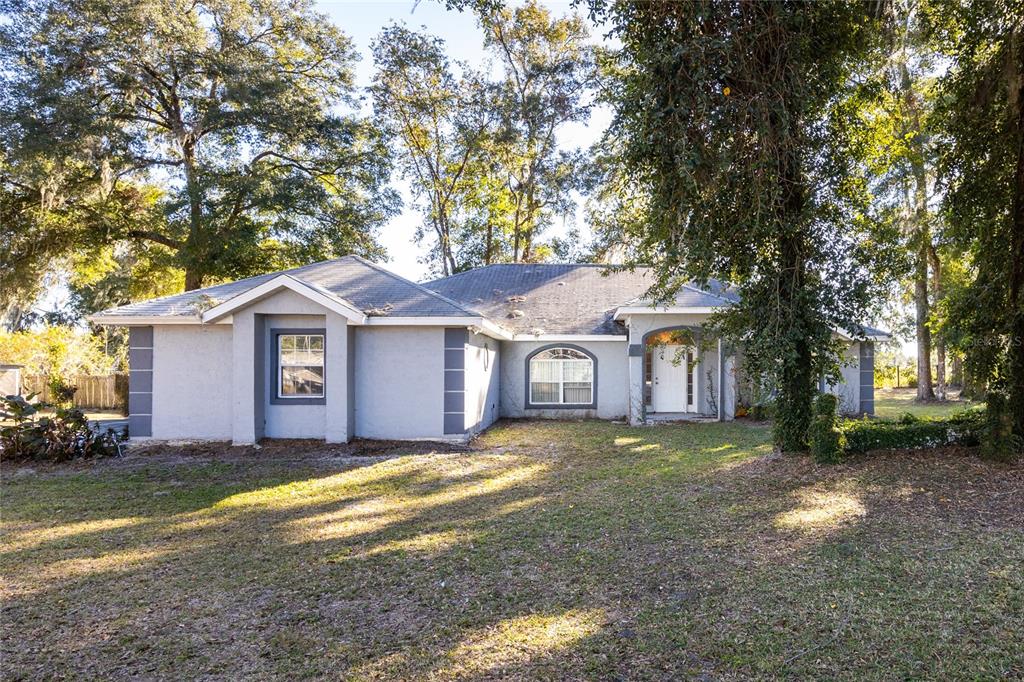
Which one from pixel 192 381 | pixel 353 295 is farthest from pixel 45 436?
pixel 353 295

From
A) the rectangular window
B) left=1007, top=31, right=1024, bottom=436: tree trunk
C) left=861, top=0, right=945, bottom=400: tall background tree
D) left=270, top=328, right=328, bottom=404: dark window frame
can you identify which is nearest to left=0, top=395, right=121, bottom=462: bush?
left=270, top=328, right=328, bottom=404: dark window frame

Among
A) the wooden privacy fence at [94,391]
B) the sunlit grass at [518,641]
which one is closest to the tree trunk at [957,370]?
the sunlit grass at [518,641]

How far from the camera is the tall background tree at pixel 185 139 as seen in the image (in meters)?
17.1

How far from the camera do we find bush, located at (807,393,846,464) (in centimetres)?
773

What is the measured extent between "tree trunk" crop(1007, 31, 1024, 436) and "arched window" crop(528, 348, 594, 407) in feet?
32.7

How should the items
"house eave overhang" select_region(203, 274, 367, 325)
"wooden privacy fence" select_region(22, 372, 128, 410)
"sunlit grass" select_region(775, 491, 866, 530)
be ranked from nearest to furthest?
"sunlit grass" select_region(775, 491, 866, 530)
"house eave overhang" select_region(203, 274, 367, 325)
"wooden privacy fence" select_region(22, 372, 128, 410)

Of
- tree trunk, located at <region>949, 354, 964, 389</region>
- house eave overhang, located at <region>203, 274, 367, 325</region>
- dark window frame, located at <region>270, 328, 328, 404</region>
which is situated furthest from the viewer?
dark window frame, located at <region>270, 328, 328, 404</region>

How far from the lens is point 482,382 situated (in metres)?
13.6

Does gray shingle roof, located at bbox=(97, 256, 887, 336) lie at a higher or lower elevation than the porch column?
higher

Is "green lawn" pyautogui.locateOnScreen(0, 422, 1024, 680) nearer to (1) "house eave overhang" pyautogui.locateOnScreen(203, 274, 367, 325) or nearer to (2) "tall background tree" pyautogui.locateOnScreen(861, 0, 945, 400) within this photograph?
(1) "house eave overhang" pyautogui.locateOnScreen(203, 274, 367, 325)

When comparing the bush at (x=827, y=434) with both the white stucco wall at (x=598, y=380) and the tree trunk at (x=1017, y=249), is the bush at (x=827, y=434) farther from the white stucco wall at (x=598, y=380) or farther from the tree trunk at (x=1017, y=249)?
the white stucco wall at (x=598, y=380)

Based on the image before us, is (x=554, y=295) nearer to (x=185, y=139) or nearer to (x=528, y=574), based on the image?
(x=528, y=574)

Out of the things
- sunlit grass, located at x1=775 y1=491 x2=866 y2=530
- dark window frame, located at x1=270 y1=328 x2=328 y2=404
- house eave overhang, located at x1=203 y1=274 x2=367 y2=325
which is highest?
house eave overhang, located at x1=203 y1=274 x2=367 y2=325

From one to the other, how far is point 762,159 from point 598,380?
32.1 ft
